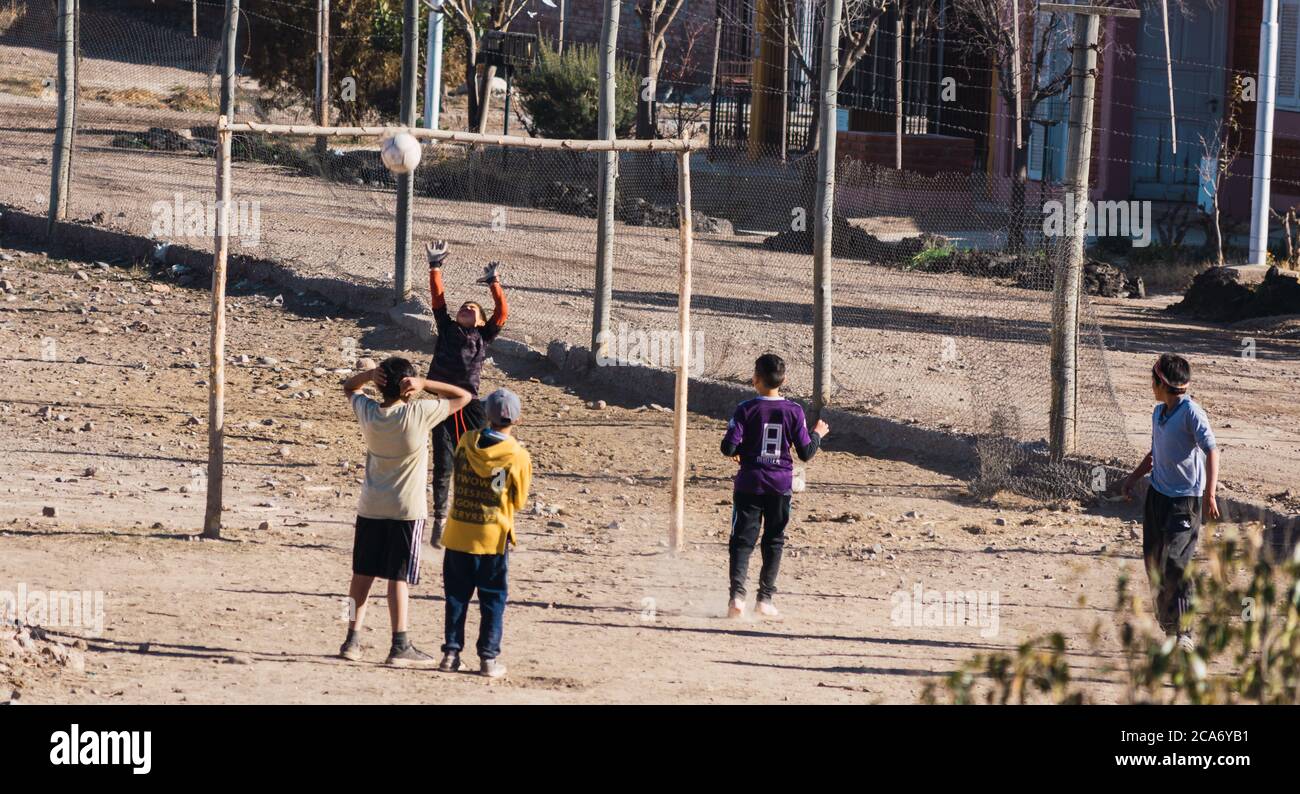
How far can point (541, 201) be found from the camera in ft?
79.7

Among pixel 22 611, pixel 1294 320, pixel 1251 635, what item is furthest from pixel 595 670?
pixel 1294 320

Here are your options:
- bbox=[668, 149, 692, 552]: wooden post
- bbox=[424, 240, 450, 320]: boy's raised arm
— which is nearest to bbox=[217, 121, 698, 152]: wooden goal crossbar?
bbox=[668, 149, 692, 552]: wooden post

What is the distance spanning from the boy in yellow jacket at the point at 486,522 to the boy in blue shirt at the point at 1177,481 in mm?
3023

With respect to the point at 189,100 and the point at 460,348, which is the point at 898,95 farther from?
the point at 189,100

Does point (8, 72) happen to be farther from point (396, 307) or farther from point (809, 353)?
point (809, 353)

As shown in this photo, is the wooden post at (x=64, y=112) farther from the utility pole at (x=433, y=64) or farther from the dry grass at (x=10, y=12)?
the dry grass at (x=10, y=12)

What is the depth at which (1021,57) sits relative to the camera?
78.8ft

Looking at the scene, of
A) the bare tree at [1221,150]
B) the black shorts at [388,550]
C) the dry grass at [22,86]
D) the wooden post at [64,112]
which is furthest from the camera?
the dry grass at [22,86]

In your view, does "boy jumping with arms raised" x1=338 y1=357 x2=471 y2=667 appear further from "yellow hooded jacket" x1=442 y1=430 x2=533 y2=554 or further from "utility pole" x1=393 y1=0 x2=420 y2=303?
"utility pole" x1=393 y1=0 x2=420 y2=303

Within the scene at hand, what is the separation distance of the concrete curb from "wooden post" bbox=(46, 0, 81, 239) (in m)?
0.25

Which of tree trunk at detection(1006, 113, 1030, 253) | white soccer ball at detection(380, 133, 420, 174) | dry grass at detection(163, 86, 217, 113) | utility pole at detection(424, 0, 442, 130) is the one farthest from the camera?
dry grass at detection(163, 86, 217, 113)

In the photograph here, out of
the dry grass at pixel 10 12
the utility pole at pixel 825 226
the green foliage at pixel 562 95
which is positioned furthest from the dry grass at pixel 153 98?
the utility pole at pixel 825 226

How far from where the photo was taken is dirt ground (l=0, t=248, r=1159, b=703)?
695 cm

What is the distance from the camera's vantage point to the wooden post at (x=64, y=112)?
18781 millimetres
